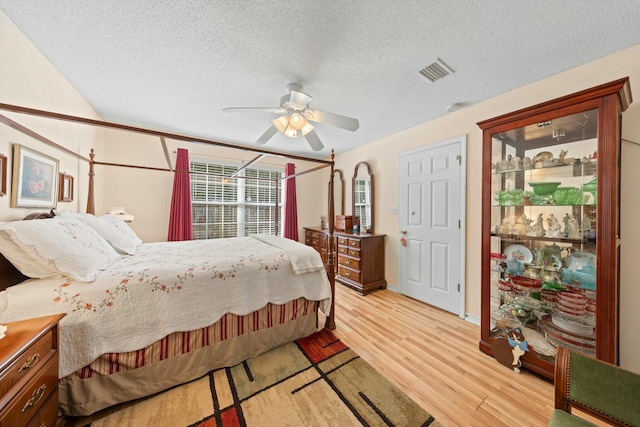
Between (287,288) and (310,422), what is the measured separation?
90 centimetres

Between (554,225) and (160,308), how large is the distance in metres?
2.93

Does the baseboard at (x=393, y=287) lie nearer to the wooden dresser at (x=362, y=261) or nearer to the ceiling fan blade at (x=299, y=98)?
the wooden dresser at (x=362, y=261)

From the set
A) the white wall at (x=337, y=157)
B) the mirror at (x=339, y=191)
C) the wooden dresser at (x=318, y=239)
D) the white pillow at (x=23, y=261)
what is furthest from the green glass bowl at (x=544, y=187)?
the white pillow at (x=23, y=261)

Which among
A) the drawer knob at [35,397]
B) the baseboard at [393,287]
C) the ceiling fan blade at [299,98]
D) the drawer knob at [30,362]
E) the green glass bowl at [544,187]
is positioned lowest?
the baseboard at [393,287]

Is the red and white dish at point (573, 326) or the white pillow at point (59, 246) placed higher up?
the white pillow at point (59, 246)

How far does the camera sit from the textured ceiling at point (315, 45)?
4.35 ft

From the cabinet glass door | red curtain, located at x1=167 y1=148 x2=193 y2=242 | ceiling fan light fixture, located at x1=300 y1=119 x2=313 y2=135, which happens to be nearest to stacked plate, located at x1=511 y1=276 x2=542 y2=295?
the cabinet glass door

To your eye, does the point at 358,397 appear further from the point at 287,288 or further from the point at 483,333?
the point at 483,333

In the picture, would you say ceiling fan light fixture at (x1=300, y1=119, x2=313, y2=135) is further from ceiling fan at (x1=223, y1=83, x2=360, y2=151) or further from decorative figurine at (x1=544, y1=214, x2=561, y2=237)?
decorative figurine at (x1=544, y1=214, x2=561, y2=237)

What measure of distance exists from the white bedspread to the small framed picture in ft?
3.20

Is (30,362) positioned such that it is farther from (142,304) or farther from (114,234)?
(114,234)

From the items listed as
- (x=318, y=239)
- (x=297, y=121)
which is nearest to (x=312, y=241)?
(x=318, y=239)

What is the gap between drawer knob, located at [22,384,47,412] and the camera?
0.92 m

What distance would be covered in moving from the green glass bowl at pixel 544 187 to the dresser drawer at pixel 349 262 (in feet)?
7.04
